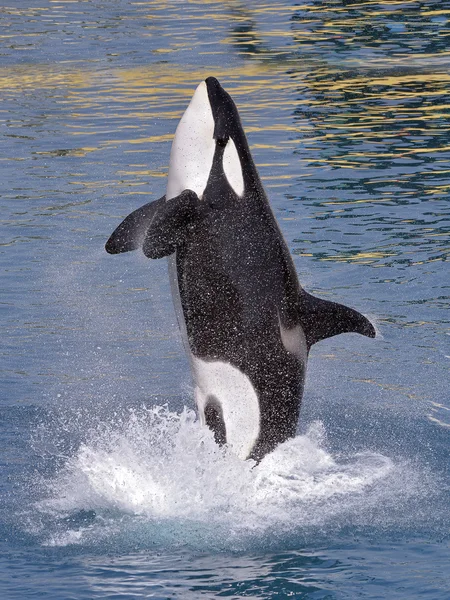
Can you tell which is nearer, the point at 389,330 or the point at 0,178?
the point at 389,330

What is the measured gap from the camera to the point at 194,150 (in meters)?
8.15

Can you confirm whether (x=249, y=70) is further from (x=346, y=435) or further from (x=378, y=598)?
(x=378, y=598)

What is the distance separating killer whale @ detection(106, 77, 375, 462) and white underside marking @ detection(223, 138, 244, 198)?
14mm

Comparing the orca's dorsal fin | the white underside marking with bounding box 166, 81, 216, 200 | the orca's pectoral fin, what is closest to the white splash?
the orca's pectoral fin

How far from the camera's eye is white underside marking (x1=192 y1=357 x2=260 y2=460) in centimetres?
775

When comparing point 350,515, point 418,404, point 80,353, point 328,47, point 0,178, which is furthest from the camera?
point 328,47

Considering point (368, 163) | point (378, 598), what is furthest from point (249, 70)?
point (378, 598)

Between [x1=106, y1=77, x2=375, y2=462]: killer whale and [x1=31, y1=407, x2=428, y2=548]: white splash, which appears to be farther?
[x1=106, y1=77, x2=375, y2=462]: killer whale

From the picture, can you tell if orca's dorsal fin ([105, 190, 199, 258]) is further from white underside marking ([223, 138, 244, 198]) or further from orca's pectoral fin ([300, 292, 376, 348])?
orca's pectoral fin ([300, 292, 376, 348])

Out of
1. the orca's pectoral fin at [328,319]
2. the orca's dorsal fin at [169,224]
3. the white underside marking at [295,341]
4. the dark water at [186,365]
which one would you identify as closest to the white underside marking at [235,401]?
the dark water at [186,365]

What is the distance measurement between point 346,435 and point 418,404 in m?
0.85

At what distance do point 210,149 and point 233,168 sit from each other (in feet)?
0.81

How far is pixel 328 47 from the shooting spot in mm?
25281

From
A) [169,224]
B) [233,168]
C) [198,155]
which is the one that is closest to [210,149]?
[198,155]
